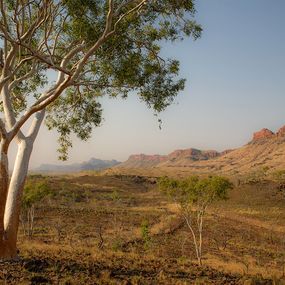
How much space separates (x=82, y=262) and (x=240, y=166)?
171328mm

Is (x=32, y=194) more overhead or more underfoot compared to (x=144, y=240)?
more overhead

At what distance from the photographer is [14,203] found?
29.7ft

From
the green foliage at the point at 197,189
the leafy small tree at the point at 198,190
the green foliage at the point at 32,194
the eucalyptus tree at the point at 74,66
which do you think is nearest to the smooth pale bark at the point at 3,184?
the eucalyptus tree at the point at 74,66

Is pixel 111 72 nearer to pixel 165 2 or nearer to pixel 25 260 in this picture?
pixel 165 2

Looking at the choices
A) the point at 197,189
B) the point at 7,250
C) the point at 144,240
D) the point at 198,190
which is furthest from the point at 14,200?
the point at 144,240

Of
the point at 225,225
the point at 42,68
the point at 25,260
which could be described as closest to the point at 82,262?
the point at 25,260

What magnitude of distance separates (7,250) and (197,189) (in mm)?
17953

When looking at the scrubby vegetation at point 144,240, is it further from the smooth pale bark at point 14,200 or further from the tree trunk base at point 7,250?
the smooth pale bark at point 14,200

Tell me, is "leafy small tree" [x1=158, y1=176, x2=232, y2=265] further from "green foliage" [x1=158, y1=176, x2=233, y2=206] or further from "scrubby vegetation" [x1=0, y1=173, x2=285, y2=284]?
"scrubby vegetation" [x1=0, y1=173, x2=285, y2=284]

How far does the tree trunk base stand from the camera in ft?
28.2

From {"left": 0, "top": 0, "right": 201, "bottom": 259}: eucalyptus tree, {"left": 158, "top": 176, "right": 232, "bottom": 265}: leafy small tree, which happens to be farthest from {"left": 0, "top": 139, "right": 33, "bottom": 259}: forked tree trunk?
{"left": 158, "top": 176, "right": 232, "bottom": 265}: leafy small tree

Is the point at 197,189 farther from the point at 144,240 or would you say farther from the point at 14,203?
the point at 14,203

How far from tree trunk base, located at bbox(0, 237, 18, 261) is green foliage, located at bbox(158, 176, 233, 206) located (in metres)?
17.1

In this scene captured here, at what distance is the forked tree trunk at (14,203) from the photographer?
871 cm
